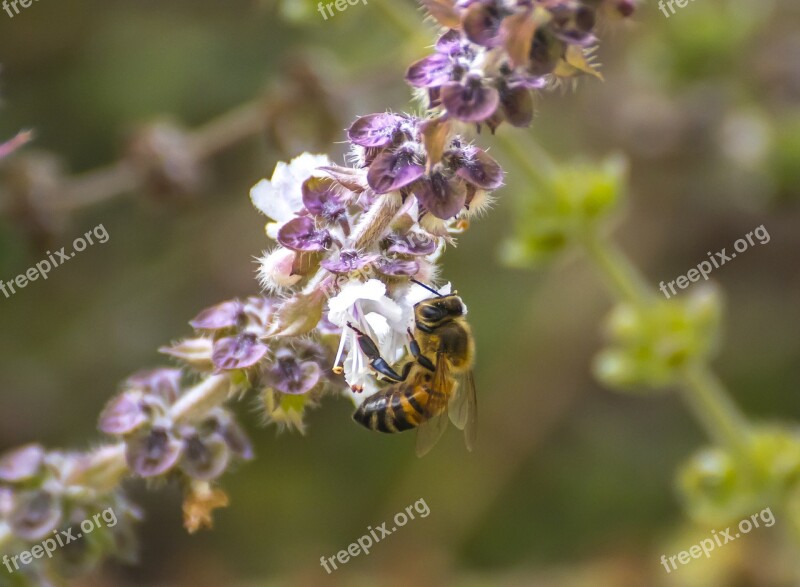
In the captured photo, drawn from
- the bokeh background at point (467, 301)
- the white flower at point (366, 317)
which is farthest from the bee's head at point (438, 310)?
the bokeh background at point (467, 301)

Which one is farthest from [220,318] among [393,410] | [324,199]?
[393,410]

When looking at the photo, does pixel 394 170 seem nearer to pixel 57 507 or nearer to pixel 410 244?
pixel 410 244

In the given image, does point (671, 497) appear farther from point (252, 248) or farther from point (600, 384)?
point (252, 248)

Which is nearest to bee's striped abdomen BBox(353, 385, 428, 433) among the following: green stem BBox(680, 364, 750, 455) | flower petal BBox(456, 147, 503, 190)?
flower petal BBox(456, 147, 503, 190)

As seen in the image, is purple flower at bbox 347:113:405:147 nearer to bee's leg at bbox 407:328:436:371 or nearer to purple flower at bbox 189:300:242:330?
purple flower at bbox 189:300:242:330

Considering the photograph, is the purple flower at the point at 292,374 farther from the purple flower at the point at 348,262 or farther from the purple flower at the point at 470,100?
the purple flower at the point at 470,100

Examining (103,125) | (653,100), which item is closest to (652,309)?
(653,100)

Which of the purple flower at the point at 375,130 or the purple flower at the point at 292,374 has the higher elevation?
the purple flower at the point at 375,130
